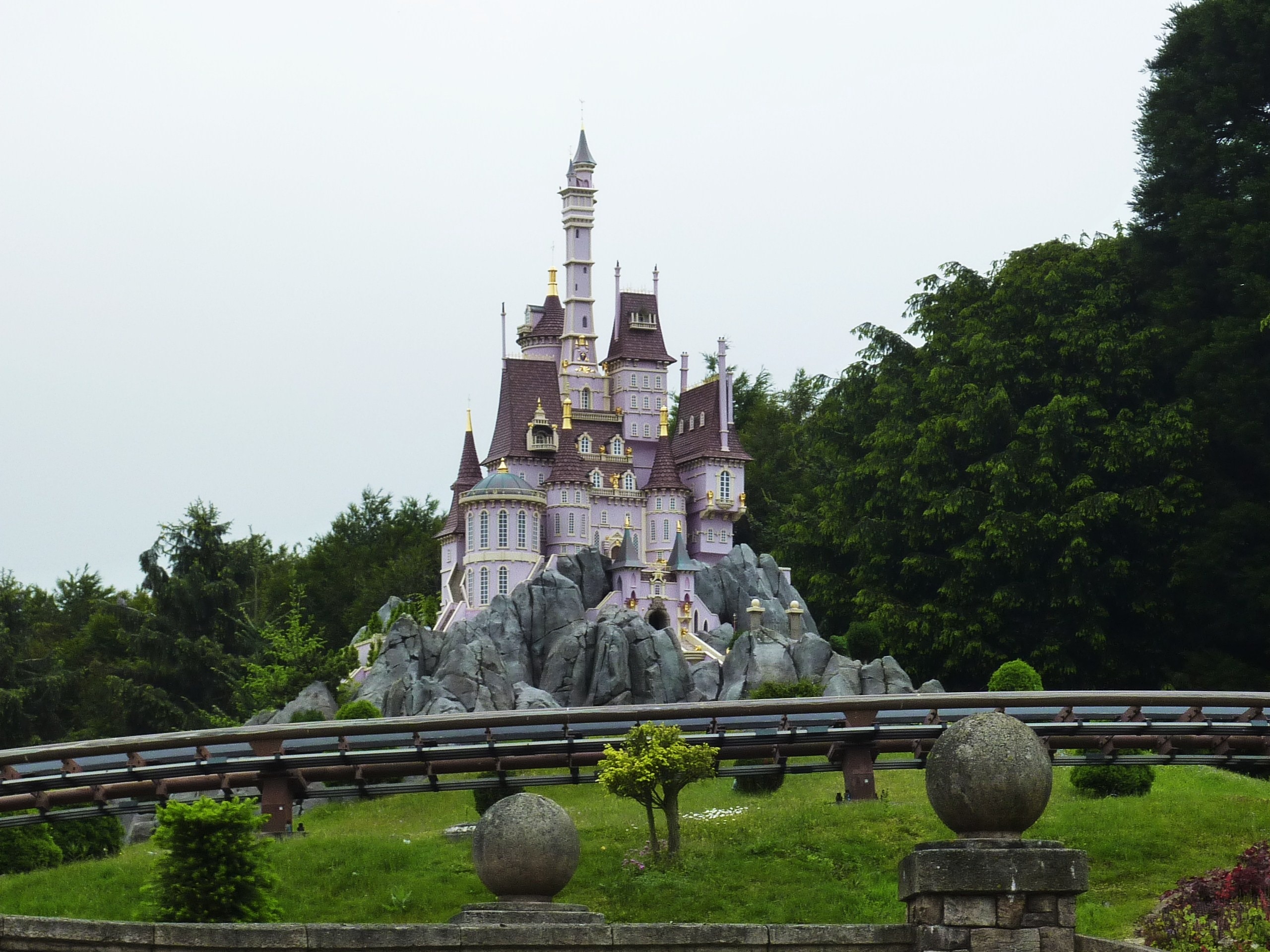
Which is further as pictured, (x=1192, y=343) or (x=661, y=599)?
(x=661, y=599)

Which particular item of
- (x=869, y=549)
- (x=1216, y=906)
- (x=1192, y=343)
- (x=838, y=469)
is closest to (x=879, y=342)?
(x=838, y=469)

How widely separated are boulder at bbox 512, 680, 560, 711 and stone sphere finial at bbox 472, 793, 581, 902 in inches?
1377

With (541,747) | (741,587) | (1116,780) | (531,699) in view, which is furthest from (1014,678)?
(741,587)

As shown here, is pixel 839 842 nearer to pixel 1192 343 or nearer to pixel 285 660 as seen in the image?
pixel 1192 343

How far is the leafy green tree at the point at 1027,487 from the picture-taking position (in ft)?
176

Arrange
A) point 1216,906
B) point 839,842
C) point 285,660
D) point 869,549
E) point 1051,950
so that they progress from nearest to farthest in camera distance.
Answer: point 1051,950, point 1216,906, point 839,842, point 869,549, point 285,660

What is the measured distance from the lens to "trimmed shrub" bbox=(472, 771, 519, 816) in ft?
105

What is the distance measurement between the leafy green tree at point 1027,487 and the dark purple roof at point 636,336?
9.03 meters

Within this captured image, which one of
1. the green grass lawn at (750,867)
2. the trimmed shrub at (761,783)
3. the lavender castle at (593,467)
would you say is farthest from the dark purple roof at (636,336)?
the green grass lawn at (750,867)

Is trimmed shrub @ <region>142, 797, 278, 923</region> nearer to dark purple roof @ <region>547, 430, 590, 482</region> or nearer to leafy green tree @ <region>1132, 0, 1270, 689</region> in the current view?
leafy green tree @ <region>1132, 0, 1270, 689</region>

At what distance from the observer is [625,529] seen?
2443 inches

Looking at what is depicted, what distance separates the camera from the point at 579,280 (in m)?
66.2

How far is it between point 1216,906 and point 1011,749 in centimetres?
441

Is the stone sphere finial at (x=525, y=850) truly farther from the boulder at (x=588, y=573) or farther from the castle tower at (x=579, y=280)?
the castle tower at (x=579, y=280)
